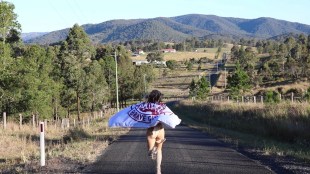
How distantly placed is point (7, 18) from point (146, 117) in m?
33.3

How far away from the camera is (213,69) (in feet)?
508

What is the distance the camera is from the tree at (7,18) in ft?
126

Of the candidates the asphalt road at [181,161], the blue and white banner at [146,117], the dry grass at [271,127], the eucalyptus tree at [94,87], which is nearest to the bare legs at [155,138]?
the blue and white banner at [146,117]

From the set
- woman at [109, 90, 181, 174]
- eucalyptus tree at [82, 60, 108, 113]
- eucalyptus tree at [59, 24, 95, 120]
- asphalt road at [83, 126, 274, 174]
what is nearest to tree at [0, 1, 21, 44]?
eucalyptus tree at [59, 24, 95, 120]

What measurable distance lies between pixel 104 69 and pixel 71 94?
1222cm

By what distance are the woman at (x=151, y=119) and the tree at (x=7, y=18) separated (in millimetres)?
32426

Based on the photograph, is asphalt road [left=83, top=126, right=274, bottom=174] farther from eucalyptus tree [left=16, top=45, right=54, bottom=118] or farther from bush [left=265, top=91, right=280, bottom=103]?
eucalyptus tree [left=16, top=45, right=54, bottom=118]

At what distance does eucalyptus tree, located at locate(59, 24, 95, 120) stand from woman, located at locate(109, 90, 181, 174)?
45.0 metres

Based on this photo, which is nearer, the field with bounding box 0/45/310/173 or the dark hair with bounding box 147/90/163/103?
the dark hair with bounding box 147/90/163/103

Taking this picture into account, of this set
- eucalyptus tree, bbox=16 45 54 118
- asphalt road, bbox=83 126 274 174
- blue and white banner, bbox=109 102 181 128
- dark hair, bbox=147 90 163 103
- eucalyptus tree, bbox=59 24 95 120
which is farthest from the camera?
eucalyptus tree, bbox=59 24 95 120

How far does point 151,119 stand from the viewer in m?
8.78

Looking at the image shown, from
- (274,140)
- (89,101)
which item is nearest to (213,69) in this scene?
(89,101)

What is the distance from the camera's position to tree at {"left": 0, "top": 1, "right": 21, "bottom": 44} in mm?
38438

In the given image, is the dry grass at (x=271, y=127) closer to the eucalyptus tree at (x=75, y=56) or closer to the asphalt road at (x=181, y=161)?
the asphalt road at (x=181, y=161)
